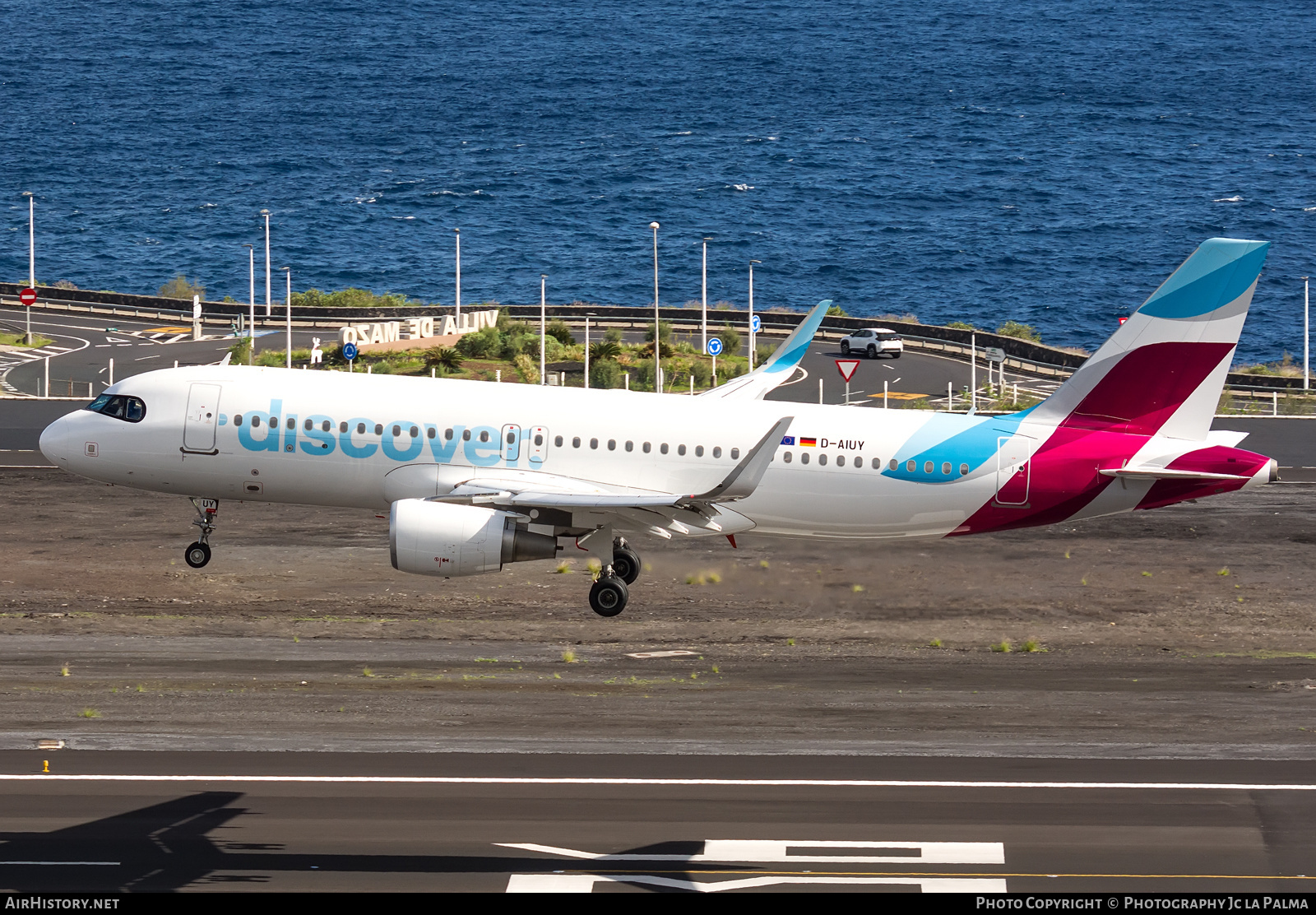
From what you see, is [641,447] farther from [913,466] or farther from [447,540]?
[913,466]

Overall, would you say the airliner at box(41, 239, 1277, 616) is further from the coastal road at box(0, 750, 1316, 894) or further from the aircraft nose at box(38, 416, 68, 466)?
the coastal road at box(0, 750, 1316, 894)

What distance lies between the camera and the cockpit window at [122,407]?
34.2m

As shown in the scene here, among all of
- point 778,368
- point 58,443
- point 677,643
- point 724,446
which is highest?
point 778,368

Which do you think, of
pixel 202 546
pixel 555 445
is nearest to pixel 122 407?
pixel 202 546

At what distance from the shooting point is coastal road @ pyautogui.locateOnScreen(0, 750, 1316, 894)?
1772cm

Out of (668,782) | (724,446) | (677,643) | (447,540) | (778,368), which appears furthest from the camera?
(778,368)

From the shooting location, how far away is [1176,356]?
33.2 meters

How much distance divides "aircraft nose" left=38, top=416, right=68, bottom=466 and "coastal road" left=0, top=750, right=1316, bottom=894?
44.4 ft

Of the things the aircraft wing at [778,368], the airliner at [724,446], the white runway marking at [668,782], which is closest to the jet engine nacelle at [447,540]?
the airliner at [724,446]

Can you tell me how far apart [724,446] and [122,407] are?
1424 centimetres

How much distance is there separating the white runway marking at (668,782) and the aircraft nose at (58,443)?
14.5 m

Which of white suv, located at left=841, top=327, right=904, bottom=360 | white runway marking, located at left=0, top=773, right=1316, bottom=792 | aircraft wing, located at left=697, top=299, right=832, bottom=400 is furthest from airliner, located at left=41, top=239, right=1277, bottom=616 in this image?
white suv, located at left=841, top=327, right=904, bottom=360
